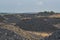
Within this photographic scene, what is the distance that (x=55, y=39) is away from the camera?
18484 mm

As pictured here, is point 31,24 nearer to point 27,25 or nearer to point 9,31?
point 27,25

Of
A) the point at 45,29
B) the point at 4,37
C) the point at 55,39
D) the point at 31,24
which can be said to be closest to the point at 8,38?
the point at 4,37

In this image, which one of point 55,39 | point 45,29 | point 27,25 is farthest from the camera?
point 27,25

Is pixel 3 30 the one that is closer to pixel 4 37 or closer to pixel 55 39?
pixel 4 37

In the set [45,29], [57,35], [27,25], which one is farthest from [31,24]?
[57,35]

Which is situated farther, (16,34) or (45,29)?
(45,29)

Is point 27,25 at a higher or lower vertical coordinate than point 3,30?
lower

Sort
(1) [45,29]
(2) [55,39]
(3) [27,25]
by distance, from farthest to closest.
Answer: (3) [27,25] < (1) [45,29] < (2) [55,39]

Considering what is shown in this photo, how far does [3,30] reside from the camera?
18.7 metres

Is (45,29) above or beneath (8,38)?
beneath

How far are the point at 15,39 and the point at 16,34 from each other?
95cm

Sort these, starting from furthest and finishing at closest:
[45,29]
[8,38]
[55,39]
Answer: [45,29] < [55,39] < [8,38]

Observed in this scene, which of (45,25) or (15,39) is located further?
(45,25)

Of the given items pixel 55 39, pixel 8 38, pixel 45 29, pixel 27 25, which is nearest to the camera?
pixel 8 38
